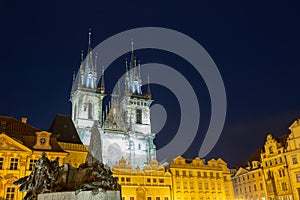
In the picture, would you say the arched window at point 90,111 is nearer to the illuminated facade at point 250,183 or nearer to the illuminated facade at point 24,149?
the illuminated facade at point 24,149

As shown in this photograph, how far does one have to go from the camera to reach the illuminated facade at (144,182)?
3894cm

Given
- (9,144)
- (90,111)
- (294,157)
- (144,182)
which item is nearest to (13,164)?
(9,144)

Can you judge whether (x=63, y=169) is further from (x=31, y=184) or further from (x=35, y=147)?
(x=35, y=147)

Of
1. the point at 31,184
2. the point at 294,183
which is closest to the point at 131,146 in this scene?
the point at 294,183

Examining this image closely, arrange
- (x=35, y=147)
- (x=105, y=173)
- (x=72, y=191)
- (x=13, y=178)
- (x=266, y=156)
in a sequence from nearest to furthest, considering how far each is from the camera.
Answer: (x=72, y=191)
(x=105, y=173)
(x=13, y=178)
(x=35, y=147)
(x=266, y=156)

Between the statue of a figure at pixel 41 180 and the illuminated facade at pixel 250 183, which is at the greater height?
the illuminated facade at pixel 250 183

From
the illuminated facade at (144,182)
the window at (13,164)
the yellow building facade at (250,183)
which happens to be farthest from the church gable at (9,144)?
the yellow building facade at (250,183)

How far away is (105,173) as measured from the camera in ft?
51.8

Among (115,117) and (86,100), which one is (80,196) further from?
(115,117)

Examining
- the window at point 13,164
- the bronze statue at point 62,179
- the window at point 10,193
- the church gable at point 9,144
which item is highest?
Answer: the church gable at point 9,144

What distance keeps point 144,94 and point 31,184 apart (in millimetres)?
56696

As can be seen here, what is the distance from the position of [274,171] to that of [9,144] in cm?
3472

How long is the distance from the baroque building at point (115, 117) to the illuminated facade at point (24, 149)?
1950 centimetres

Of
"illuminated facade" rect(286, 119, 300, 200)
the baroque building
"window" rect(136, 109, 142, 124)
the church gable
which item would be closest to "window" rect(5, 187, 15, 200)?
the church gable
